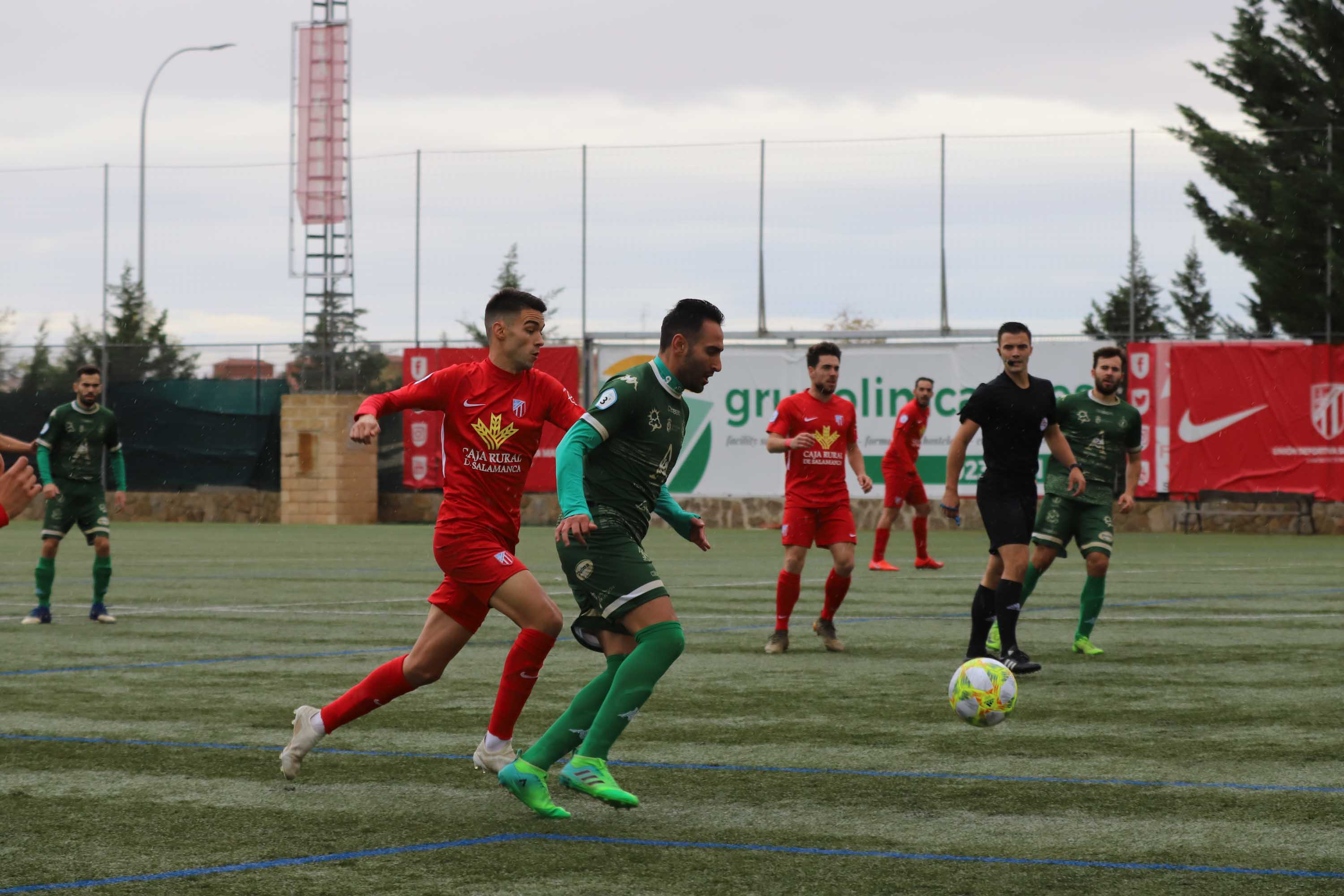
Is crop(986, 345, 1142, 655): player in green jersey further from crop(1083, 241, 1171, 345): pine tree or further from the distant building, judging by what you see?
the distant building

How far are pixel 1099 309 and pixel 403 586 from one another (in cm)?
1860

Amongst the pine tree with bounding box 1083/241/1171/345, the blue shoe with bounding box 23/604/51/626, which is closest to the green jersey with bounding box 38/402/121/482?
the blue shoe with bounding box 23/604/51/626

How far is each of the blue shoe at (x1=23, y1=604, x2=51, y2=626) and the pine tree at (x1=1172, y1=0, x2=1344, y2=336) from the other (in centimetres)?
2692

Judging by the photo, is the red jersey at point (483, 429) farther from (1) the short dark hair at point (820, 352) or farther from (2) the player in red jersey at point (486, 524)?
(1) the short dark hair at point (820, 352)

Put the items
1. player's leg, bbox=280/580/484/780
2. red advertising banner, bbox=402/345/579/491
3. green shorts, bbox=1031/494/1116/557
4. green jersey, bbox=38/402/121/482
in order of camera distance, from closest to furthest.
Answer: player's leg, bbox=280/580/484/780, green shorts, bbox=1031/494/1116/557, green jersey, bbox=38/402/121/482, red advertising banner, bbox=402/345/579/491

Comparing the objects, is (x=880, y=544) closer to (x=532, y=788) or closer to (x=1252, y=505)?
(x=1252, y=505)

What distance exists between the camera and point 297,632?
1380cm

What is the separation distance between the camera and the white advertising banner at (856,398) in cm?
3272

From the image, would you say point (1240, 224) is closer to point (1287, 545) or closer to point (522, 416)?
point (1287, 545)

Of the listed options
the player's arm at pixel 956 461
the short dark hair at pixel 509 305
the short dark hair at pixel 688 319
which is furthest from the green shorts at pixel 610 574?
the player's arm at pixel 956 461

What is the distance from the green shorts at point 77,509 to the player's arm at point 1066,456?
8.10 m

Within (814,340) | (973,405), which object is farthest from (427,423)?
(973,405)

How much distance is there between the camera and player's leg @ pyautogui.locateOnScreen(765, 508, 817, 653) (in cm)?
1233

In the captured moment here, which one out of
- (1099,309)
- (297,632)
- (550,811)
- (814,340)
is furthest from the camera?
(814,340)
